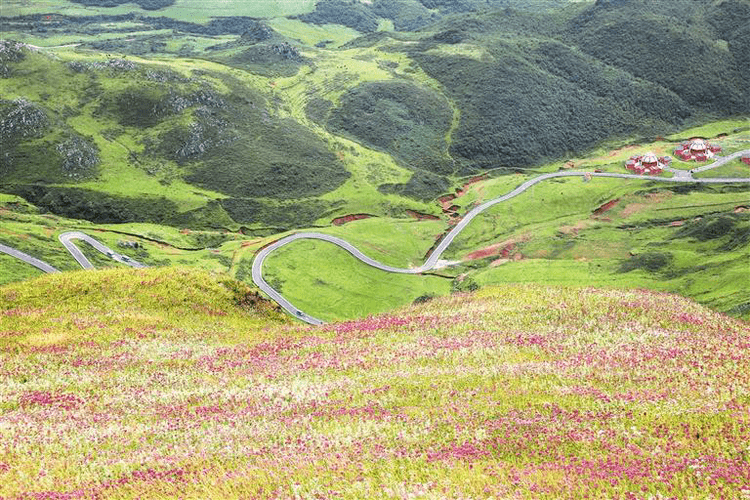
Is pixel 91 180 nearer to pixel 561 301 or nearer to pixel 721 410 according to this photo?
pixel 561 301

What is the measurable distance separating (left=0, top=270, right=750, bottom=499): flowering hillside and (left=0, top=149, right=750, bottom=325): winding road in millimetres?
77521

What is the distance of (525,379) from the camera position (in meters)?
19.2

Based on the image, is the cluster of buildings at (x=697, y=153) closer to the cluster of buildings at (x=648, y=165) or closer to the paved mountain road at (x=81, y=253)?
the cluster of buildings at (x=648, y=165)

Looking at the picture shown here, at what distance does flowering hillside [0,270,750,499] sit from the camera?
12.5m

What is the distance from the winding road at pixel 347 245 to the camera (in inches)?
4305

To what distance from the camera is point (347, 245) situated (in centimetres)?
13812

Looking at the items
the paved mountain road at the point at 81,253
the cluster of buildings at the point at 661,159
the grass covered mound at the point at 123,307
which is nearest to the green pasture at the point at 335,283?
the paved mountain road at the point at 81,253

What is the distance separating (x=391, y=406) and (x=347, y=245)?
120398mm

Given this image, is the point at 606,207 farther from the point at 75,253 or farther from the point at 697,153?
the point at 75,253

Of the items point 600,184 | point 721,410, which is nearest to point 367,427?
point 721,410

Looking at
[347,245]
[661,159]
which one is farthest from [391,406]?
[661,159]

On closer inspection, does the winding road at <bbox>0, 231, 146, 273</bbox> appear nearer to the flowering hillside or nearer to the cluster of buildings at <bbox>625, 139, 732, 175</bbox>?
the flowering hillside

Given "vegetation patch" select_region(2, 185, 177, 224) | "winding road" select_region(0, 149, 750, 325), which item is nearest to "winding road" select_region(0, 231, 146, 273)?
"winding road" select_region(0, 149, 750, 325)

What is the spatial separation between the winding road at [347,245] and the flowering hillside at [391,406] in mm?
77521
